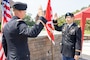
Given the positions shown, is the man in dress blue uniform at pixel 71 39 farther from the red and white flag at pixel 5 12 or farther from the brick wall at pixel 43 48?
the brick wall at pixel 43 48

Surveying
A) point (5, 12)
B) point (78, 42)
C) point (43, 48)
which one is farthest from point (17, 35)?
point (43, 48)

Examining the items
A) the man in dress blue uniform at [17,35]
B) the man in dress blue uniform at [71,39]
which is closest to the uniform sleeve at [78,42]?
the man in dress blue uniform at [71,39]

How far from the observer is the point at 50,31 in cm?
739

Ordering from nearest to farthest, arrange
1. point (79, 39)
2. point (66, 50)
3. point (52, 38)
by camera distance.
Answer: point (79, 39), point (66, 50), point (52, 38)

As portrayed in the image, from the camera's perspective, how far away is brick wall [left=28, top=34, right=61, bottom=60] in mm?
7254

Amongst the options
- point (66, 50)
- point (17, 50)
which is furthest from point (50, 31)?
point (17, 50)

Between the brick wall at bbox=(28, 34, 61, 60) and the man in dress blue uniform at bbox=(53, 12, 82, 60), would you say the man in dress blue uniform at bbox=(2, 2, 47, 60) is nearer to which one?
the man in dress blue uniform at bbox=(53, 12, 82, 60)

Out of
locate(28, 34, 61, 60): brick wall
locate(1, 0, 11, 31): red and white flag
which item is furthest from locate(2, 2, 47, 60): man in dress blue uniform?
locate(28, 34, 61, 60): brick wall

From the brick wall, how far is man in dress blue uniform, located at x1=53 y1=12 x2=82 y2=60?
159cm

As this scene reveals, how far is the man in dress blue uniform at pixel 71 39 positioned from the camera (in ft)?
17.7

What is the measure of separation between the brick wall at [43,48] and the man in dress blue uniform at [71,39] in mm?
1585

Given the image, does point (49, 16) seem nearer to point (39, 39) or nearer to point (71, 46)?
point (39, 39)

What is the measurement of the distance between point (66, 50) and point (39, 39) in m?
1.96

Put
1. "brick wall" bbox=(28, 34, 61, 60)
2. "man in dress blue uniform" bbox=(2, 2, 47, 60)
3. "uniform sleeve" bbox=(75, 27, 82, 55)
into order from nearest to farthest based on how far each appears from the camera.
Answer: "man in dress blue uniform" bbox=(2, 2, 47, 60), "uniform sleeve" bbox=(75, 27, 82, 55), "brick wall" bbox=(28, 34, 61, 60)
